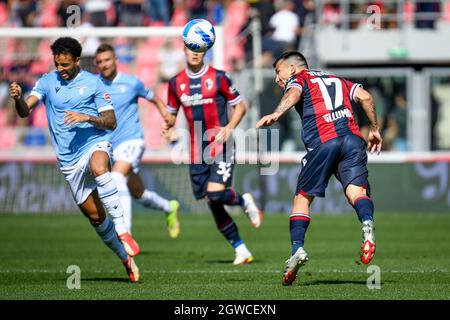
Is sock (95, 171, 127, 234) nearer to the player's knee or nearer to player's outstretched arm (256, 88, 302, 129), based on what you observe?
player's outstretched arm (256, 88, 302, 129)

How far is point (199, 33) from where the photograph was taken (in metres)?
13.1

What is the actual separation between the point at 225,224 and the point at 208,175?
699 millimetres

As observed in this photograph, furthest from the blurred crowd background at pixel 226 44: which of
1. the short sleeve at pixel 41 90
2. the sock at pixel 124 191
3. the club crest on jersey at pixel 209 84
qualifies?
the short sleeve at pixel 41 90

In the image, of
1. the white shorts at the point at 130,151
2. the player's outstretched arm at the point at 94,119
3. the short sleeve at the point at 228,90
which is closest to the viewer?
the player's outstretched arm at the point at 94,119

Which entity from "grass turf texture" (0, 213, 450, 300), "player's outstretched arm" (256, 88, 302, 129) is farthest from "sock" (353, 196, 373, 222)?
"player's outstretched arm" (256, 88, 302, 129)

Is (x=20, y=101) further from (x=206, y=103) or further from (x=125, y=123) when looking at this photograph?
(x=125, y=123)

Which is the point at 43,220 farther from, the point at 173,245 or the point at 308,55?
the point at 308,55

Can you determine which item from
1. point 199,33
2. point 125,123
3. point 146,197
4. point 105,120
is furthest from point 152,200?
point 105,120

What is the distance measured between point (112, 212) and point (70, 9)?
1499 centimetres

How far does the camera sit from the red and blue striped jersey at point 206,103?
1400 centimetres

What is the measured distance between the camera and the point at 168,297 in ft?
32.0

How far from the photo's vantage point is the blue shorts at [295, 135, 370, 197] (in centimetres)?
1071

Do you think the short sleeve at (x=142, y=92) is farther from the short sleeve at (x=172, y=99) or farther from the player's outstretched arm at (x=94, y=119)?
the player's outstretched arm at (x=94, y=119)

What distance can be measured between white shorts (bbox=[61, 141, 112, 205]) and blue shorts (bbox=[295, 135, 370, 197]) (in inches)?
86.7
